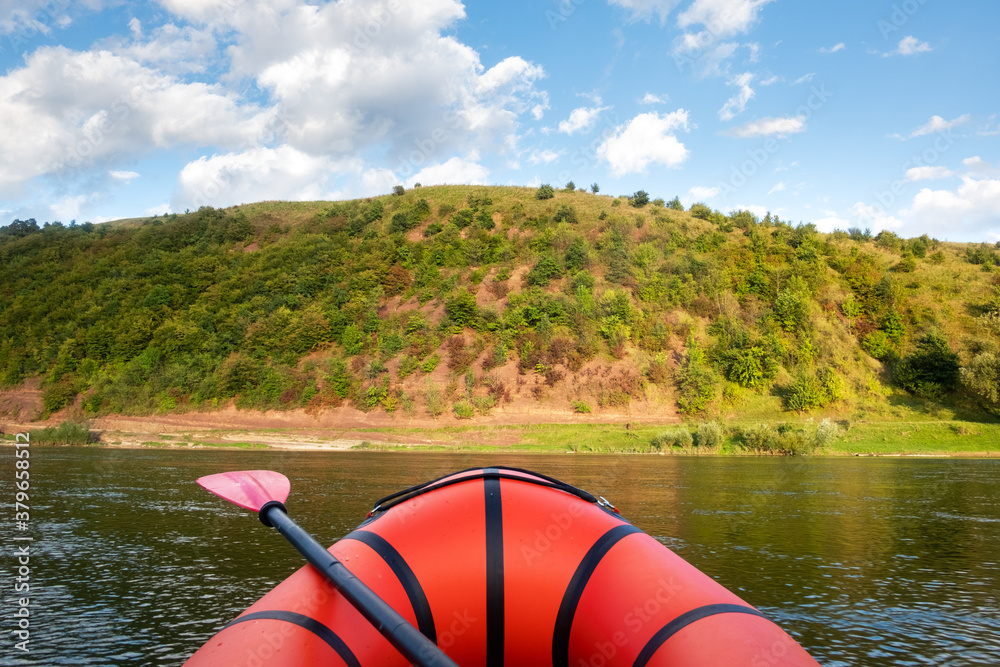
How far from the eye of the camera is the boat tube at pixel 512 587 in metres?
3.00

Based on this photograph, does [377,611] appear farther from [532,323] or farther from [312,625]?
[532,323]

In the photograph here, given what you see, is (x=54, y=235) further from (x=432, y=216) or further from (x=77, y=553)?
(x=77, y=553)

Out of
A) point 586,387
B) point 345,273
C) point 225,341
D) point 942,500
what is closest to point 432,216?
point 345,273

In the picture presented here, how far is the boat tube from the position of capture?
3002 millimetres

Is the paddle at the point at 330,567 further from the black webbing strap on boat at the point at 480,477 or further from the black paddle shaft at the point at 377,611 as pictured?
the black webbing strap on boat at the point at 480,477

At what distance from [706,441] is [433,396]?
59.9 ft

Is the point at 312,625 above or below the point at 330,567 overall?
below

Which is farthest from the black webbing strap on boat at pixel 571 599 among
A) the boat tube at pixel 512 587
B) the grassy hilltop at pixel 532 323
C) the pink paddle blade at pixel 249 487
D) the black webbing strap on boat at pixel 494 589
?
the grassy hilltop at pixel 532 323

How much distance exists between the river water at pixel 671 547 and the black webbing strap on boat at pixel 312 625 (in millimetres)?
3131

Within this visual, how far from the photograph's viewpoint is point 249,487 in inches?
175

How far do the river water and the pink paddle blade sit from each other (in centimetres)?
194

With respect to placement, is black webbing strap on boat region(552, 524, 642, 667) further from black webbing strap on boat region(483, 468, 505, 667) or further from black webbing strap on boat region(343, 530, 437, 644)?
black webbing strap on boat region(343, 530, 437, 644)

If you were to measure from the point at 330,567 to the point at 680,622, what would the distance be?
5.95 feet

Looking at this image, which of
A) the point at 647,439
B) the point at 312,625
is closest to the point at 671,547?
the point at 312,625
